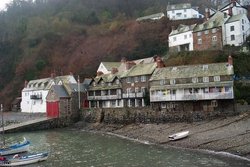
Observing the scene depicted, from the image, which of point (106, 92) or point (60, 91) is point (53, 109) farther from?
point (106, 92)

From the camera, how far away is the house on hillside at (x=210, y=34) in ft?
233

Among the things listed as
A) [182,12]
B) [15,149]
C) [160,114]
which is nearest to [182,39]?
[160,114]

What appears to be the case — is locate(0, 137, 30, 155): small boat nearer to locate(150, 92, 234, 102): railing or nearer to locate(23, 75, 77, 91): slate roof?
locate(150, 92, 234, 102): railing

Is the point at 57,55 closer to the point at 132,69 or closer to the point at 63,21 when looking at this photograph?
the point at 63,21

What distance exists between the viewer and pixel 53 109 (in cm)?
7431

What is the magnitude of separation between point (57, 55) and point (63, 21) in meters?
20.2

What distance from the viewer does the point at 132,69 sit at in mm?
69250

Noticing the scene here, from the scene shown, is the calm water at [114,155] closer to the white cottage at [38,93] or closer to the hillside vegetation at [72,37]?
the white cottage at [38,93]

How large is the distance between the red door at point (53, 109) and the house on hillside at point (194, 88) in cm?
2223

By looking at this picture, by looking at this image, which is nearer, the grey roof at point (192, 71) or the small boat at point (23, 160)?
the small boat at point (23, 160)

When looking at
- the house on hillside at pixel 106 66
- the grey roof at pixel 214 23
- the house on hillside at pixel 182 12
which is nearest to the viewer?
the grey roof at pixel 214 23

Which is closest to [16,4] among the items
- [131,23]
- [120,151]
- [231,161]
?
[131,23]

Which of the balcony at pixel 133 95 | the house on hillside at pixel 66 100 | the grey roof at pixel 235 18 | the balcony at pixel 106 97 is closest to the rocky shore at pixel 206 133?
the balcony at pixel 133 95

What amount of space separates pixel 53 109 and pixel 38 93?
45.9 ft
